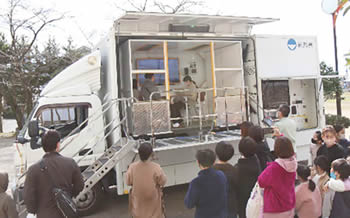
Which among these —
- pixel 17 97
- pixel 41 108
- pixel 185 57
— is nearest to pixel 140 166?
pixel 41 108

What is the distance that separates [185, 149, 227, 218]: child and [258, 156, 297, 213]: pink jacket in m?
0.43

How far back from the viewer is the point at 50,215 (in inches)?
123

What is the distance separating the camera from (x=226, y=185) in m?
3.41

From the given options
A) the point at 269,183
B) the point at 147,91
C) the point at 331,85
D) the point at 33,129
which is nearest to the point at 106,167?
the point at 33,129

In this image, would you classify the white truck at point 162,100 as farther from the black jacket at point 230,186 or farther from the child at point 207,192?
the child at point 207,192

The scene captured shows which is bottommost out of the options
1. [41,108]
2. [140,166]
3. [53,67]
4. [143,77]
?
[140,166]

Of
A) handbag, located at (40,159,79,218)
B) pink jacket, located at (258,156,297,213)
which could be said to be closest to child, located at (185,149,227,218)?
pink jacket, located at (258,156,297,213)

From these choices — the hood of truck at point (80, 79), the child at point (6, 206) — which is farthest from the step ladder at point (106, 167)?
the child at point (6, 206)

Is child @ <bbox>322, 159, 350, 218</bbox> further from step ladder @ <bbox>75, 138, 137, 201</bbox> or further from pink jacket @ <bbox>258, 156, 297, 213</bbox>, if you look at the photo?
step ladder @ <bbox>75, 138, 137, 201</bbox>

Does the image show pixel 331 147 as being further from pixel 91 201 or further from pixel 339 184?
pixel 91 201

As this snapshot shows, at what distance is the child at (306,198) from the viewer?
138 inches

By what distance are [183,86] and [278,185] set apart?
235 inches

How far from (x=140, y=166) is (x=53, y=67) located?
20083 millimetres

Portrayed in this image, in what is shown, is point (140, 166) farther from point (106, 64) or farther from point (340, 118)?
point (340, 118)
